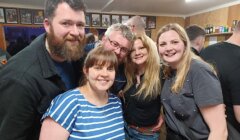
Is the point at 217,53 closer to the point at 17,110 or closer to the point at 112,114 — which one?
the point at 112,114

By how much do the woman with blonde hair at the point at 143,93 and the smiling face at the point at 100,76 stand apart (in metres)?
0.38

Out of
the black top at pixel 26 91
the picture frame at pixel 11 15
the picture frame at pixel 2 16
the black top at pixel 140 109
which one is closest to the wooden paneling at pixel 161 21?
the picture frame at pixel 11 15

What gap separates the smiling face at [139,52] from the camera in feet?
5.06

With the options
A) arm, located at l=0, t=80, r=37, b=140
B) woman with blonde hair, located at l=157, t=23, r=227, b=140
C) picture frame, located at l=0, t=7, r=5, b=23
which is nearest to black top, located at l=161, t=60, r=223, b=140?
woman with blonde hair, located at l=157, t=23, r=227, b=140

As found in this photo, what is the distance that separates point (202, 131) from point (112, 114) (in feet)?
1.85

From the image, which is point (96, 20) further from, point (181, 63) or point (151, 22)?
point (181, 63)

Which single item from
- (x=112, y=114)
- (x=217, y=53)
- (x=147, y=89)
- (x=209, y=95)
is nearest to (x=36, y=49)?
(x=112, y=114)

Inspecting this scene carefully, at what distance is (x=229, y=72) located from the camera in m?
1.51

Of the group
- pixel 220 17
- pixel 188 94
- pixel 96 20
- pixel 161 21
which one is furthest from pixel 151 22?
pixel 188 94

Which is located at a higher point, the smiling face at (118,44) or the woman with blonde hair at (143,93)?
the smiling face at (118,44)

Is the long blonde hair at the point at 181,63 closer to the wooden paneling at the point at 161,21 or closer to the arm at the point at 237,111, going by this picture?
the arm at the point at 237,111

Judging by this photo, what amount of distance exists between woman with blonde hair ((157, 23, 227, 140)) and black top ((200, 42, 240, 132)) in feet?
1.20

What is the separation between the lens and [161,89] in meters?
1.49

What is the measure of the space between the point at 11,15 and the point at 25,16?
0.32 m
